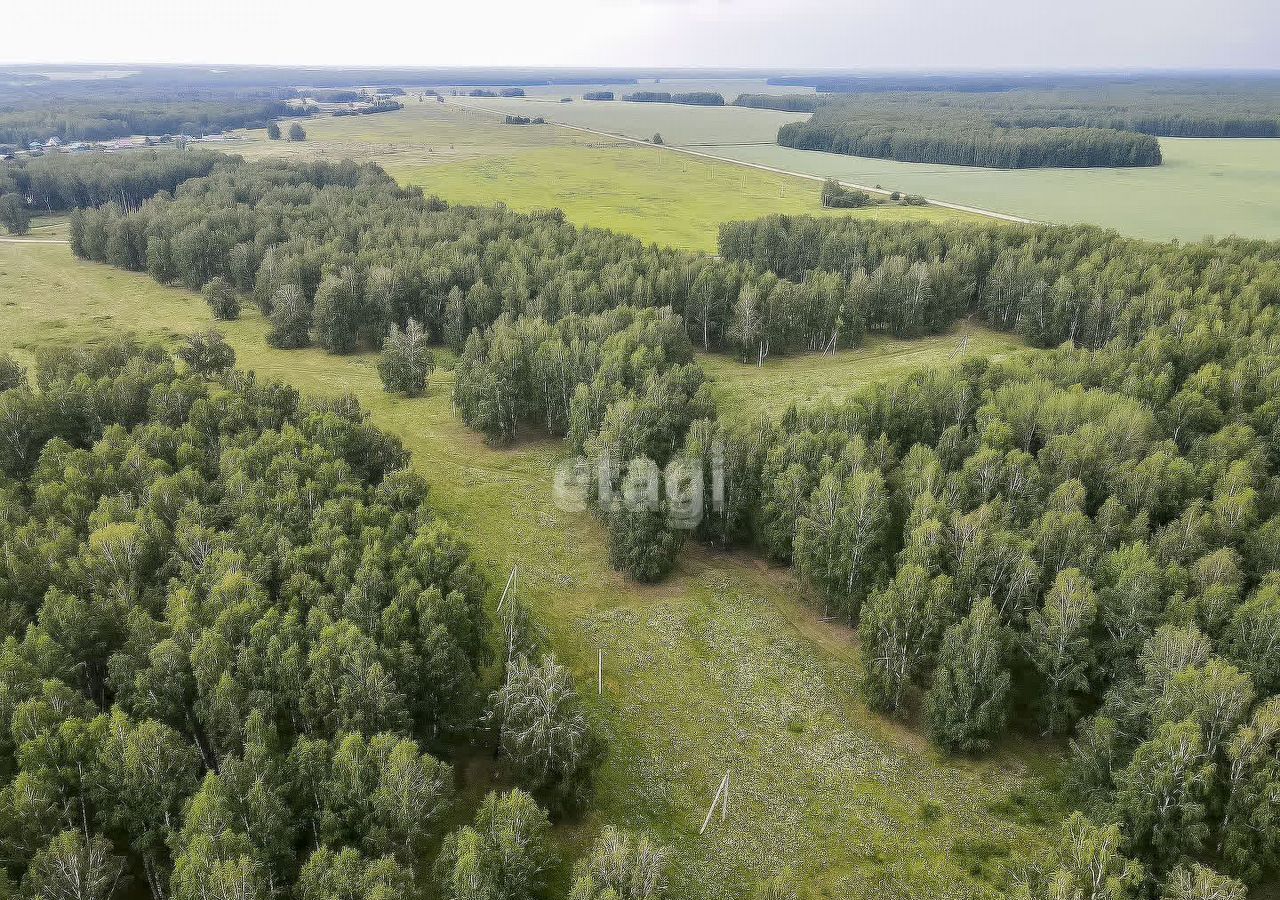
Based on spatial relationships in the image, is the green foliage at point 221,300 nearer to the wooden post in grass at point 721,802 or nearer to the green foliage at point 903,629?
the wooden post in grass at point 721,802

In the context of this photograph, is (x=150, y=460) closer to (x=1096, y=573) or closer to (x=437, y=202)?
(x=1096, y=573)

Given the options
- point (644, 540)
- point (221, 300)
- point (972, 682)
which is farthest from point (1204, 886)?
point (221, 300)

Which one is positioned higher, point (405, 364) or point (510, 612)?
point (405, 364)

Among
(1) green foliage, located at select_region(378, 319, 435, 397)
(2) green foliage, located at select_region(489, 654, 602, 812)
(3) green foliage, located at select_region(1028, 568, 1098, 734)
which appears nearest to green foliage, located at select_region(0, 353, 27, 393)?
(1) green foliage, located at select_region(378, 319, 435, 397)

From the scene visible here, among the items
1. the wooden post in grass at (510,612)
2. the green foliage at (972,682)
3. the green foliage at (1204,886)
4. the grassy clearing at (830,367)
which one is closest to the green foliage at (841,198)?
the grassy clearing at (830,367)

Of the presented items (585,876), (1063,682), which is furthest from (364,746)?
(1063,682)

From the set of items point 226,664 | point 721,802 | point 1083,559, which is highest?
point 1083,559

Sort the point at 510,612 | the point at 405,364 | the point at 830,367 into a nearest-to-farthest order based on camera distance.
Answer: the point at 510,612, the point at 405,364, the point at 830,367

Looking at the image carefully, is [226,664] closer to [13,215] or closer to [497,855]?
[497,855]
